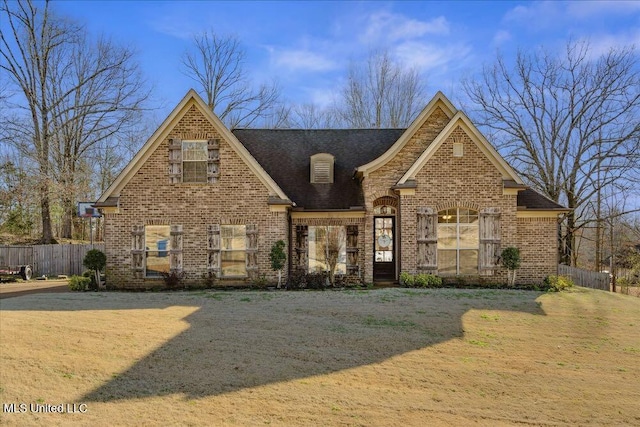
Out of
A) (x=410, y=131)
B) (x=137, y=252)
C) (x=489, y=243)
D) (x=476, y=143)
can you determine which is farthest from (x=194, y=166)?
(x=489, y=243)

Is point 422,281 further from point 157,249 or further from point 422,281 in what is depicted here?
point 157,249

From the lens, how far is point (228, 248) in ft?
48.5

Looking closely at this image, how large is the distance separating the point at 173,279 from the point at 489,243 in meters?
10.8

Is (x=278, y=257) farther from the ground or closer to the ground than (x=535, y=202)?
closer to the ground

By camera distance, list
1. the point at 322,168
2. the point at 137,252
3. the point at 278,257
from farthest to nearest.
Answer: the point at 322,168 < the point at 137,252 < the point at 278,257

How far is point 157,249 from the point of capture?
48.4 ft

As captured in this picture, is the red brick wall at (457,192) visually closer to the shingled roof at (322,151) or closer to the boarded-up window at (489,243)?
the boarded-up window at (489,243)

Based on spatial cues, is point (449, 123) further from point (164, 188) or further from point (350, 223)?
point (164, 188)

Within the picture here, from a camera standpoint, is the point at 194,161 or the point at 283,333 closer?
the point at 283,333

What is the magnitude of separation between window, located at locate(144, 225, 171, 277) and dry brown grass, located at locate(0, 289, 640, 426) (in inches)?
124

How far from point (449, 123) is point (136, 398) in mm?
12619

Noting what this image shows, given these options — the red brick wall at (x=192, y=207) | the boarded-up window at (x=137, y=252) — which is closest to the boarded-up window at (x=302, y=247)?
the red brick wall at (x=192, y=207)

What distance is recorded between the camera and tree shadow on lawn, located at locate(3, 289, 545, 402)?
242 inches

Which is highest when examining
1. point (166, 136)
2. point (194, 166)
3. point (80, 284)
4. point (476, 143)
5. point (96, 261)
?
point (166, 136)
